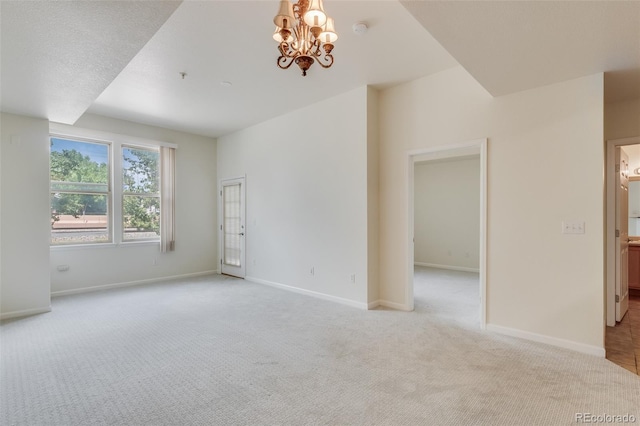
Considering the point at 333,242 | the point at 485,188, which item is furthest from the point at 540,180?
the point at 333,242

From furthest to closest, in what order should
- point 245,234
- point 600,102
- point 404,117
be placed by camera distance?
point 245,234 → point 404,117 → point 600,102

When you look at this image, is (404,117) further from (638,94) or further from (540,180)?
(638,94)

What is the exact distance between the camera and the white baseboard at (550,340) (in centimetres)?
292

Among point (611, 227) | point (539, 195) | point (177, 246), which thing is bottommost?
point (177, 246)

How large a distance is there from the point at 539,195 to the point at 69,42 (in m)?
4.42

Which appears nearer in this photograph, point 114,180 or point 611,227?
point 611,227

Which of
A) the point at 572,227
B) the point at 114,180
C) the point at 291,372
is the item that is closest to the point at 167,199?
the point at 114,180

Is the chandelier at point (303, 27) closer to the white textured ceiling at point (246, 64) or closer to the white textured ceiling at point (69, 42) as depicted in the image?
the white textured ceiling at point (246, 64)

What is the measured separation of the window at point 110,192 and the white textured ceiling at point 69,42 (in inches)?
77.5

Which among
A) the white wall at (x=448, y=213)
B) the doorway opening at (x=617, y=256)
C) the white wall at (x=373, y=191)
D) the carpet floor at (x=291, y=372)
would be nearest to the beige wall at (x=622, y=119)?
the doorway opening at (x=617, y=256)

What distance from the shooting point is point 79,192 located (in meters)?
5.36

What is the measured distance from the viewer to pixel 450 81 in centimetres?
381

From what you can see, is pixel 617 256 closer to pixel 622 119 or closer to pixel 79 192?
pixel 622 119

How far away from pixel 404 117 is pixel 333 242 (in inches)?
80.5
